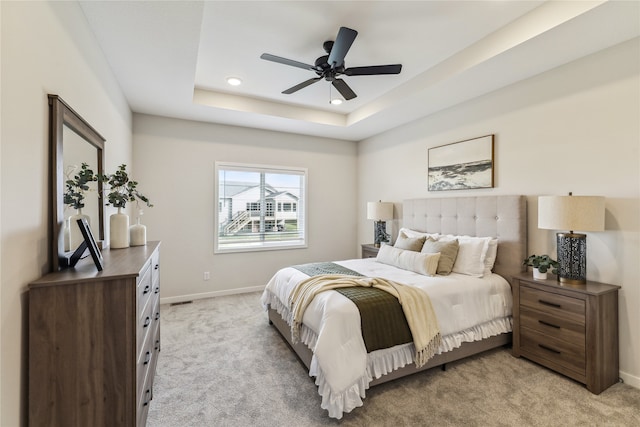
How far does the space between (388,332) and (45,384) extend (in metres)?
1.87

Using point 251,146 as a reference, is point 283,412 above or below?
below

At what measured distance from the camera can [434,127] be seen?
154 inches

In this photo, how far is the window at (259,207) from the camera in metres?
4.52

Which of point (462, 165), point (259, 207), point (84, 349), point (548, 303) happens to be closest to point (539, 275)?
point (548, 303)

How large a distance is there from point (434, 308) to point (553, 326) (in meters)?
1.01

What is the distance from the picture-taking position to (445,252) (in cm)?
296

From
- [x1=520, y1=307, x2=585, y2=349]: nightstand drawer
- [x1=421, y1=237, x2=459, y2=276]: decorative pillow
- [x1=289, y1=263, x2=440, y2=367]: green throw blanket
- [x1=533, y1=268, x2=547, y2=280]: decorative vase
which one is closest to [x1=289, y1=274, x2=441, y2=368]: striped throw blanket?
[x1=289, y1=263, x2=440, y2=367]: green throw blanket

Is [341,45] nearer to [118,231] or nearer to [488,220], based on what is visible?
[118,231]

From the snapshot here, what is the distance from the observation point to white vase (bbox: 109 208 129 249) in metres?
2.11

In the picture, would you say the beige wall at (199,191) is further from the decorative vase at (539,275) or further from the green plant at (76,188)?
the decorative vase at (539,275)

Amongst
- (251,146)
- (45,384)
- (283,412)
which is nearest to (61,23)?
(45,384)

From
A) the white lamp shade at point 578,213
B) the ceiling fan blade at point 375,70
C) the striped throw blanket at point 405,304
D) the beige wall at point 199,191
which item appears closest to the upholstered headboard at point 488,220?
the white lamp shade at point 578,213

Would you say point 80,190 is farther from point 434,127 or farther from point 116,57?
point 434,127

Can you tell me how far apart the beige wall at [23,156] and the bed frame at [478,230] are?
5.60ft
